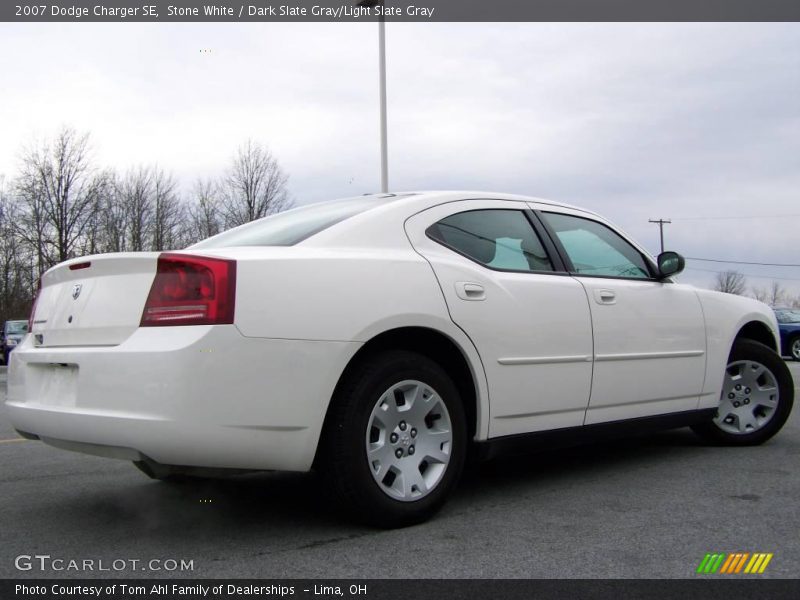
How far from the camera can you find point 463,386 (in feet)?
11.8

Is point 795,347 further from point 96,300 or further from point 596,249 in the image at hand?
point 96,300

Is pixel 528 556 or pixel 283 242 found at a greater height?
pixel 283 242

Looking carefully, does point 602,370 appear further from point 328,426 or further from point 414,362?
point 328,426

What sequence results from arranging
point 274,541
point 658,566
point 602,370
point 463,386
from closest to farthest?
1. point 658,566
2. point 274,541
3. point 463,386
4. point 602,370

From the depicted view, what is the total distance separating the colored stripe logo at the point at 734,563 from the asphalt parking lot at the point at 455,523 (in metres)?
0.04

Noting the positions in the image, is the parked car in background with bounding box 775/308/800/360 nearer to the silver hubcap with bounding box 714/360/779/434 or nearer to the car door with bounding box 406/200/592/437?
the silver hubcap with bounding box 714/360/779/434

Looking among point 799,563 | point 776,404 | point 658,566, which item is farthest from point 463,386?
point 776,404

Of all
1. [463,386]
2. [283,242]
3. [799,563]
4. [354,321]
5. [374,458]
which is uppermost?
[283,242]

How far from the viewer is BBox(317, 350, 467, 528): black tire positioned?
9.90 feet

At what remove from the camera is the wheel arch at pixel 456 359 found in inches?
133

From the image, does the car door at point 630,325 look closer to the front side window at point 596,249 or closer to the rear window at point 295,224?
the front side window at point 596,249

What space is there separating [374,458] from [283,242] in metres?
1.03

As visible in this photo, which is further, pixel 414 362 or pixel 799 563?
pixel 414 362

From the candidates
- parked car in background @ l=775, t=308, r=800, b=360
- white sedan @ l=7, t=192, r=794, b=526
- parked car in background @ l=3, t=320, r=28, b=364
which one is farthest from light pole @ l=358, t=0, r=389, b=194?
white sedan @ l=7, t=192, r=794, b=526
